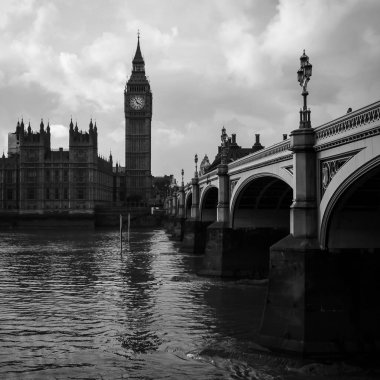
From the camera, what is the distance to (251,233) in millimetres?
32281

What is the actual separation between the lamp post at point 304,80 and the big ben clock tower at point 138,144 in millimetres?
135062

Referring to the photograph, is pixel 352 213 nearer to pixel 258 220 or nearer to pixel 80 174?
pixel 258 220

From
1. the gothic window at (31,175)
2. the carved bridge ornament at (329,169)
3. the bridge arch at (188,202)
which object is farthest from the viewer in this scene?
the gothic window at (31,175)

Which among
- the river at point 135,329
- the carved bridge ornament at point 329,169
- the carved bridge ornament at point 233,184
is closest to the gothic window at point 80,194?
the river at point 135,329

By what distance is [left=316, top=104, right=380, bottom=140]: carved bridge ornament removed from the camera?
1386 centimetres

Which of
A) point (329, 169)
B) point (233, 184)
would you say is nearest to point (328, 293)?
point (329, 169)

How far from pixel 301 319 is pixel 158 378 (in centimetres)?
424

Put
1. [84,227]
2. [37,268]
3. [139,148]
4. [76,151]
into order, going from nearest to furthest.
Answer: [37,268], [84,227], [76,151], [139,148]

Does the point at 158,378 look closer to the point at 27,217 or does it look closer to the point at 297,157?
the point at 297,157

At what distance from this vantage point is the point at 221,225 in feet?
107

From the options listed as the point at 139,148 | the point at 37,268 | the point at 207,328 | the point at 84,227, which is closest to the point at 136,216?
the point at 84,227

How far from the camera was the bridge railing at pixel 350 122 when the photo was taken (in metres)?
13.9

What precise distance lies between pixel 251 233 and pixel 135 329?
48.0ft

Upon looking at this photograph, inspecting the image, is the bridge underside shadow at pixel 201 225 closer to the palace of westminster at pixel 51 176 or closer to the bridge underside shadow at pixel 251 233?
the bridge underside shadow at pixel 251 233
